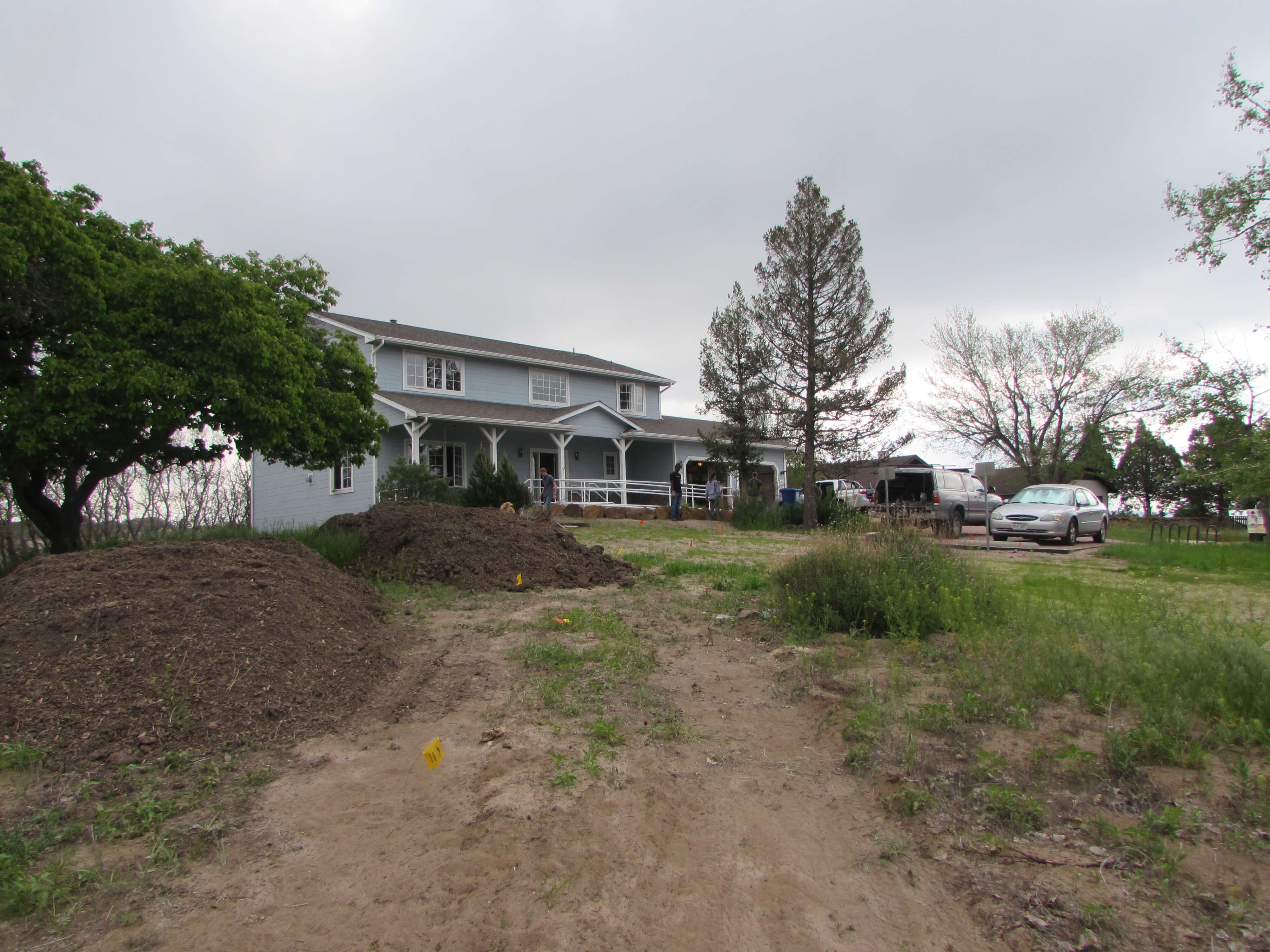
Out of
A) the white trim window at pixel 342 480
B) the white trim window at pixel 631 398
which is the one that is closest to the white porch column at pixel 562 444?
the white trim window at pixel 631 398

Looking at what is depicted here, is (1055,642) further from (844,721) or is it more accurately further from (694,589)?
(694,589)

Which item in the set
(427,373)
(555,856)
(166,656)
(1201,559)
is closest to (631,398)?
(427,373)

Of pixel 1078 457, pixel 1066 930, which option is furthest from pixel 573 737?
pixel 1078 457

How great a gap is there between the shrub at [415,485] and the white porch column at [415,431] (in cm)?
365

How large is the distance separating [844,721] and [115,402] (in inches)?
332

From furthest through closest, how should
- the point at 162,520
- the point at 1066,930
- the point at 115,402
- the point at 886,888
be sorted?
the point at 162,520
the point at 115,402
the point at 886,888
the point at 1066,930

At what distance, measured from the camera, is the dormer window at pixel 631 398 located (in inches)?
1143

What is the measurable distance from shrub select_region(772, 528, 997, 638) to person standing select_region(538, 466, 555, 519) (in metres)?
12.1

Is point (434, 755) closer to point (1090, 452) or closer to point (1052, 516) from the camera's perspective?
point (1052, 516)

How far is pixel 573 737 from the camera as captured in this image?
4.22m

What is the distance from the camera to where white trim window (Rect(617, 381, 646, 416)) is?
29016 millimetres

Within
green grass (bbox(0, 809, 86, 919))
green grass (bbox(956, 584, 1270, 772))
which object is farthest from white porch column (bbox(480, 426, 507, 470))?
green grass (bbox(0, 809, 86, 919))

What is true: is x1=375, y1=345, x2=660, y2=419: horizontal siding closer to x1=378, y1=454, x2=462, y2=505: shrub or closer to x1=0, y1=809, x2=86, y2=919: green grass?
x1=378, y1=454, x2=462, y2=505: shrub

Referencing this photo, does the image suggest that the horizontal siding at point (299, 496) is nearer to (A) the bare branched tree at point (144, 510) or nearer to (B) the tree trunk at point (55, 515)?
(A) the bare branched tree at point (144, 510)
